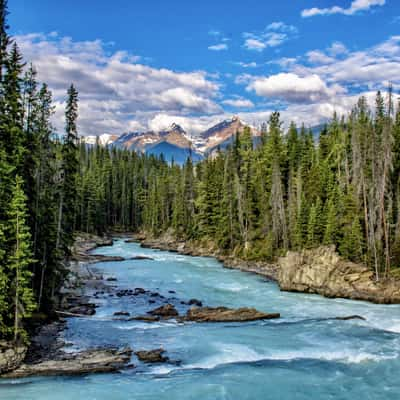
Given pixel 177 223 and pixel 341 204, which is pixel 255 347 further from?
pixel 177 223

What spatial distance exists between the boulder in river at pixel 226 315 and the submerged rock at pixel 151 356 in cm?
761

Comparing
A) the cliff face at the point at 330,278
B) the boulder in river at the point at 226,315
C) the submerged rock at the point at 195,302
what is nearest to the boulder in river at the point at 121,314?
the boulder in river at the point at 226,315

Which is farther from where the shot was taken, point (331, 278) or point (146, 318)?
point (331, 278)

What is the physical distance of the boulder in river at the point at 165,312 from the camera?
31.2 meters

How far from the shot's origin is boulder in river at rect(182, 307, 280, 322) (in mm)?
30156

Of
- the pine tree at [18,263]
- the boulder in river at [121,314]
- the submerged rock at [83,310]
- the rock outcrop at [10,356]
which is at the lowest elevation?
the boulder in river at [121,314]

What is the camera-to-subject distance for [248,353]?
23.4 m

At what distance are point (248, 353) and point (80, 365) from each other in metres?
8.98

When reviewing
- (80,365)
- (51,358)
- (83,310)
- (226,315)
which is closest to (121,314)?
(83,310)

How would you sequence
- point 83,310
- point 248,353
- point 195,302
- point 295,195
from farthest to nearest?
1. point 295,195
2. point 195,302
3. point 83,310
4. point 248,353

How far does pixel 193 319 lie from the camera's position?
30.2m

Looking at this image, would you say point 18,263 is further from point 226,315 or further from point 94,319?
point 226,315

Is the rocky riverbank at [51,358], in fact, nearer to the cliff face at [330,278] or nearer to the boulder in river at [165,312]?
the boulder in river at [165,312]

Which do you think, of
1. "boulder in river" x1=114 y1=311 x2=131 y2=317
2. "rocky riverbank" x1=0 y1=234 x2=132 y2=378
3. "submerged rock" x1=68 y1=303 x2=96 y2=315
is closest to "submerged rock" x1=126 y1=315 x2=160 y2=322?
"boulder in river" x1=114 y1=311 x2=131 y2=317
